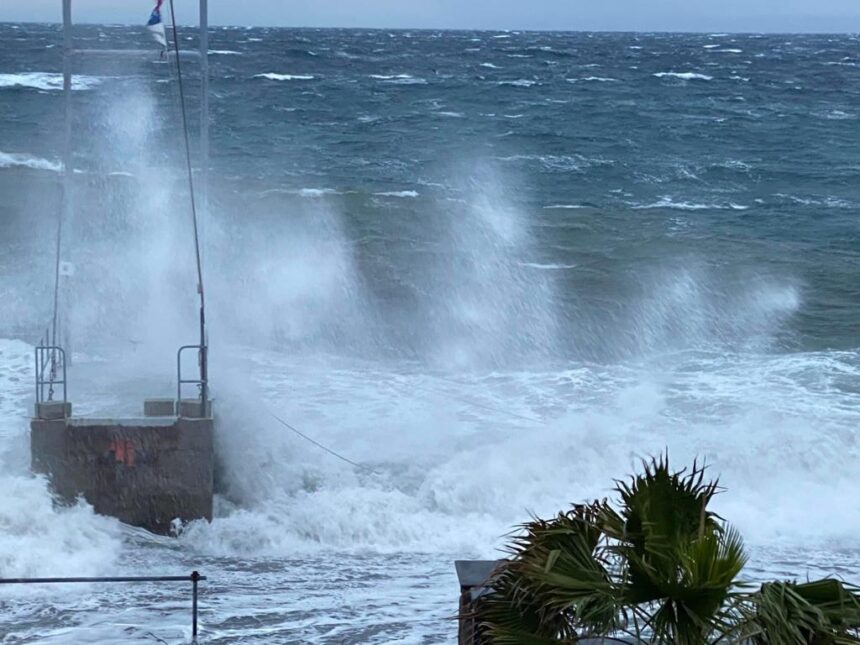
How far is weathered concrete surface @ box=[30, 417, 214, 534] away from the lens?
1262 cm

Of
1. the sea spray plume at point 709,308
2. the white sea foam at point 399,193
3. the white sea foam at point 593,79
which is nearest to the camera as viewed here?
the sea spray plume at point 709,308

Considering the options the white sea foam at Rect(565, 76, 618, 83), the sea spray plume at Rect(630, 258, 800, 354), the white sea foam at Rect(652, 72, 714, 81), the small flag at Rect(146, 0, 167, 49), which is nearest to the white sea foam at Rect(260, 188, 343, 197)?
the sea spray plume at Rect(630, 258, 800, 354)

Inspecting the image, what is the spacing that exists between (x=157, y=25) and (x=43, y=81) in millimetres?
47228

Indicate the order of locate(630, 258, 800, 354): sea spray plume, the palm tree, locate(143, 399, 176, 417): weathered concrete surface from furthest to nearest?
locate(630, 258, 800, 354): sea spray plume, locate(143, 399, 176, 417): weathered concrete surface, the palm tree

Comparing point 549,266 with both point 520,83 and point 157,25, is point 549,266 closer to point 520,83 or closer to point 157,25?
point 157,25

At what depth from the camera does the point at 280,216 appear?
3181 cm

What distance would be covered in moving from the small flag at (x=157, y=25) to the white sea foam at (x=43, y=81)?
37.2 meters

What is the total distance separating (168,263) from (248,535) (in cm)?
1177

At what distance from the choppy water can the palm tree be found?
5.10 m

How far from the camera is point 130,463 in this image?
1268cm

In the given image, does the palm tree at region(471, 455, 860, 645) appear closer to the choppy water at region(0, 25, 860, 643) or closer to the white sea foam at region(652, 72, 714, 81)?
A: the choppy water at region(0, 25, 860, 643)

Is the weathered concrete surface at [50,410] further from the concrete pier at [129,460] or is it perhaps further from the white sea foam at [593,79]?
the white sea foam at [593,79]

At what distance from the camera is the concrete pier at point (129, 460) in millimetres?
12617


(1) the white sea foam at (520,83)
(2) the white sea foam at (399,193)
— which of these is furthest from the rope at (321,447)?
(1) the white sea foam at (520,83)
